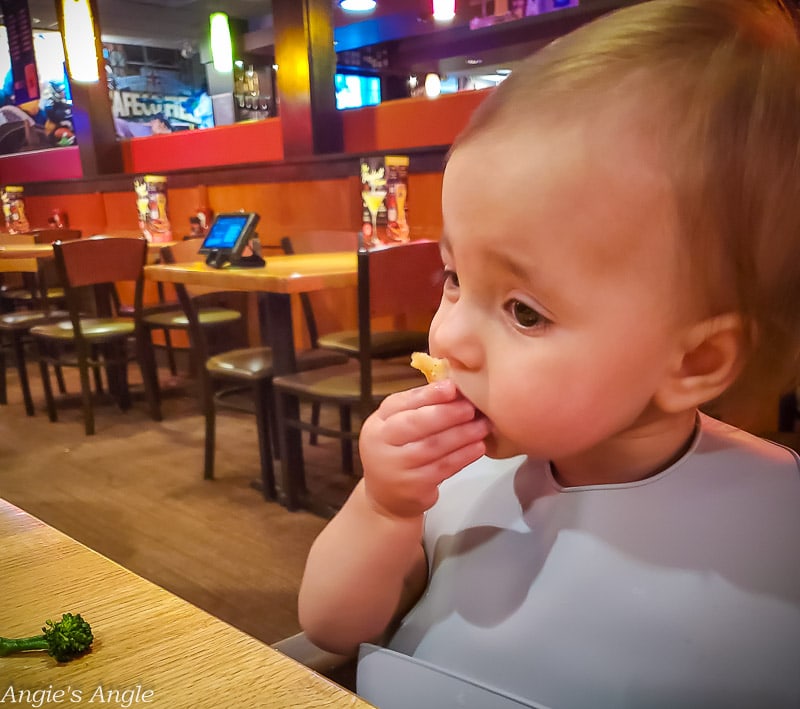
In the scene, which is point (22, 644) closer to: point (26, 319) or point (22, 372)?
point (26, 319)

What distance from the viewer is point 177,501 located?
3023 millimetres

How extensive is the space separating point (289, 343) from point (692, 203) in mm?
2349

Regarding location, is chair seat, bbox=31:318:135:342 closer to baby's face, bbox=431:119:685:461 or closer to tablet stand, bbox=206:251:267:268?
tablet stand, bbox=206:251:267:268

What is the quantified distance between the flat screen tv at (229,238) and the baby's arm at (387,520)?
225cm

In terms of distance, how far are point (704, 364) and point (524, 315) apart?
0.16 m

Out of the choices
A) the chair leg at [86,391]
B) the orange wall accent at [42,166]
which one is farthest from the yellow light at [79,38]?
the chair leg at [86,391]

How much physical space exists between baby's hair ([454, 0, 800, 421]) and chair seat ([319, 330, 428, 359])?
2.35 metres

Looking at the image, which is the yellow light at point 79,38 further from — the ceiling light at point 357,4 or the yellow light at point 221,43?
the ceiling light at point 357,4

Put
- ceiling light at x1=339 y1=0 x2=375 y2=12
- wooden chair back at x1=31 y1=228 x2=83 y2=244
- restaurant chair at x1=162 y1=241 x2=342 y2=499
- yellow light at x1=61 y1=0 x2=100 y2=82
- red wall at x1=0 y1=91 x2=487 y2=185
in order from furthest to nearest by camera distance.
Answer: ceiling light at x1=339 y1=0 x2=375 y2=12 → yellow light at x1=61 y1=0 x2=100 y2=82 → wooden chair back at x1=31 y1=228 x2=83 y2=244 → red wall at x1=0 y1=91 x2=487 y2=185 → restaurant chair at x1=162 y1=241 x2=342 y2=499

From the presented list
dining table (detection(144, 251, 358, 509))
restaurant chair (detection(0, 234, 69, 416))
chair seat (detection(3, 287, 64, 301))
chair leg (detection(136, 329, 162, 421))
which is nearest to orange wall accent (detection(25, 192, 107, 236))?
chair seat (detection(3, 287, 64, 301))

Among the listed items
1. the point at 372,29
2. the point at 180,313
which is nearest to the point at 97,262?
the point at 180,313

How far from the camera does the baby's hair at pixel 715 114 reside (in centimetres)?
50

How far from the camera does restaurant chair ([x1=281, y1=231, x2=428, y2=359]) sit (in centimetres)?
301

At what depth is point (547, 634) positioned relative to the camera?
0.63 metres
